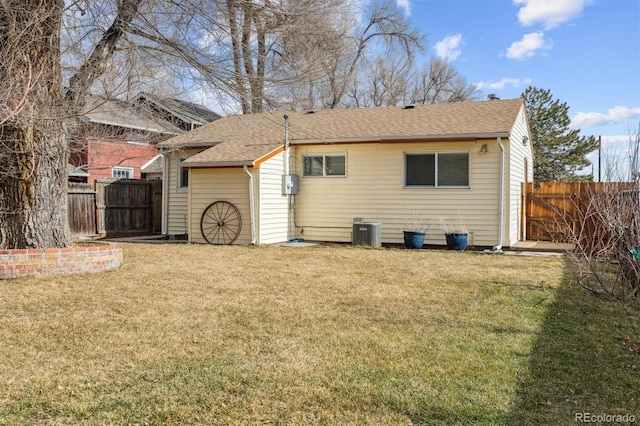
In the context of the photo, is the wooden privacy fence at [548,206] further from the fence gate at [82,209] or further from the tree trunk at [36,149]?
the fence gate at [82,209]

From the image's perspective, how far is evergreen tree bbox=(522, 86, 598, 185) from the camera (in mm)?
29969

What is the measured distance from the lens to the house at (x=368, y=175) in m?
12.2

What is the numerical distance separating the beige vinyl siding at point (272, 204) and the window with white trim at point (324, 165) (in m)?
0.80

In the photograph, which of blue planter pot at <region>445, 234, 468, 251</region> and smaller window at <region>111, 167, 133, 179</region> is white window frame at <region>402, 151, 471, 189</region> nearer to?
blue planter pot at <region>445, 234, 468, 251</region>

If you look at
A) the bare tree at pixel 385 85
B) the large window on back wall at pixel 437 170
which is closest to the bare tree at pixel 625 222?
the large window on back wall at pixel 437 170

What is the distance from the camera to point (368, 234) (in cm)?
1262

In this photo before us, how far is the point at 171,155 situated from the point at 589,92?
11.1m

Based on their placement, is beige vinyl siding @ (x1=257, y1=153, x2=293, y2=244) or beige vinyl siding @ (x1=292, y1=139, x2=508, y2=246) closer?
beige vinyl siding @ (x1=292, y1=139, x2=508, y2=246)

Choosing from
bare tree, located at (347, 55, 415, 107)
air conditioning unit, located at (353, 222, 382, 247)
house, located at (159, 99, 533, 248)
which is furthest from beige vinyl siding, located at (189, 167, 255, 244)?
bare tree, located at (347, 55, 415, 107)

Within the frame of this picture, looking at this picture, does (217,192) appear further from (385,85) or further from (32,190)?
(385,85)

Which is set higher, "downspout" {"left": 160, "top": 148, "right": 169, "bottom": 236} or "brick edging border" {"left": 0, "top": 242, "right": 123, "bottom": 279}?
"downspout" {"left": 160, "top": 148, "right": 169, "bottom": 236}

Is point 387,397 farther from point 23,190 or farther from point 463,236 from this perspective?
point 463,236

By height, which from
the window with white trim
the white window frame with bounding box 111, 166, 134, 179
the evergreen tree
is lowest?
the window with white trim

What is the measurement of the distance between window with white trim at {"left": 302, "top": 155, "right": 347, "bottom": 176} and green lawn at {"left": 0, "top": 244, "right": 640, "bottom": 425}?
6299mm
